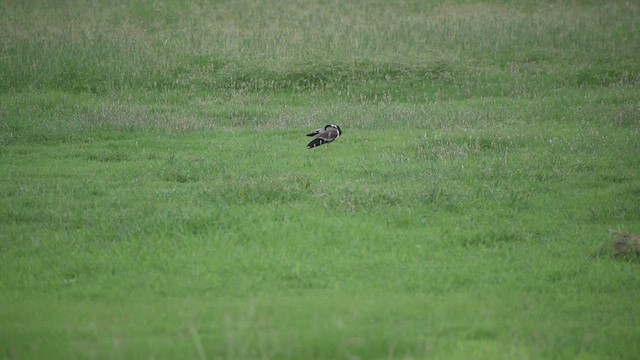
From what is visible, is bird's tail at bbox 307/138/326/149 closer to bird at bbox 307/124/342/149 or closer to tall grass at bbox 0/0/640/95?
bird at bbox 307/124/342/149

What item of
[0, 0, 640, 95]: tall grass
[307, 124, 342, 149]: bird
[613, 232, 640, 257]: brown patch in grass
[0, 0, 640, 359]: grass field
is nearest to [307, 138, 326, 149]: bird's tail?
[307, 124, 342, 149]: bird

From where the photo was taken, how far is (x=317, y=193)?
12016 mm

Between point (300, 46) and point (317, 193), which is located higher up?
point (317, 193)

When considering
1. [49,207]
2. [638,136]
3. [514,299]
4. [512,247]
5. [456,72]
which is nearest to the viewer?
[514,299]

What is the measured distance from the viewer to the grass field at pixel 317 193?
7781 millimetres

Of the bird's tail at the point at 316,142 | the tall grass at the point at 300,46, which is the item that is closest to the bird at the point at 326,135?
the bird's tail at the point at 316,142

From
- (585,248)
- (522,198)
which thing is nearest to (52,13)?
(522,198)

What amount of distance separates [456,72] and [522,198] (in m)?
10.8

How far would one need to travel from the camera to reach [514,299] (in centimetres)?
858

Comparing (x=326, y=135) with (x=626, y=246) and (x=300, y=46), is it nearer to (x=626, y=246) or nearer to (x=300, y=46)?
(x=626, y=246)

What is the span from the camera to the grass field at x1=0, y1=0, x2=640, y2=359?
7.78m

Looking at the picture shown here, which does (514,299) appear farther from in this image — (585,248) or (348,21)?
(348,21)

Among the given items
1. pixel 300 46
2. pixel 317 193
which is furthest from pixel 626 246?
pixel 300 46

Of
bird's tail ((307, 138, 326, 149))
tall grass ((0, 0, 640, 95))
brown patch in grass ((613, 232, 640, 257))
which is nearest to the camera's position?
brown patch in grass ((613, 232, 640, 257))
